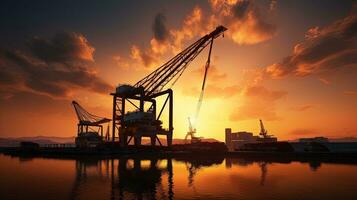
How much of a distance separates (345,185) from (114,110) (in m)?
81.7

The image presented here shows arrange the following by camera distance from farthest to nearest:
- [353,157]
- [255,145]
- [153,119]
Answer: [255,145]
[153,119]
[353,157]

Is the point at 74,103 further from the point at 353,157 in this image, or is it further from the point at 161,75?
the point at 353,157

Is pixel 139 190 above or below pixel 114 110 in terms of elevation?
below

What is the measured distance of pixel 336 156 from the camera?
274 ft

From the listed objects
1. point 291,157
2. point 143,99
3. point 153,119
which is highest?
point 143,99

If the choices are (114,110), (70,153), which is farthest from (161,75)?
(70,153)

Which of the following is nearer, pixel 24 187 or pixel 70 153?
pixel 24 187

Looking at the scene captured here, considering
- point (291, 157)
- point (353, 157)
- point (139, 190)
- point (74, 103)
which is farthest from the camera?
point (74, 103)

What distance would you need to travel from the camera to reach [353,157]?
79750 mm

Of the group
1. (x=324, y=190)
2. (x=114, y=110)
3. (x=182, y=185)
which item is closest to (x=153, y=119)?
(x=114, y=110)

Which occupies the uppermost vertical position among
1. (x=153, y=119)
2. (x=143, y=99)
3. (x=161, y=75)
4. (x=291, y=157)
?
(x=161, y=75)

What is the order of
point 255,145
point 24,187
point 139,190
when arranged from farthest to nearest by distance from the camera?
point 255,145, point 24,187, point 139,190

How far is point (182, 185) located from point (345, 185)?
20767 mm

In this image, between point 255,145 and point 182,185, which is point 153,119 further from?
point 182,185
